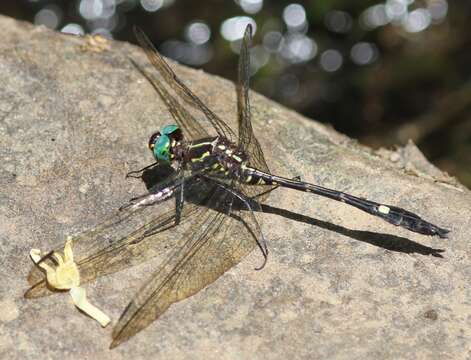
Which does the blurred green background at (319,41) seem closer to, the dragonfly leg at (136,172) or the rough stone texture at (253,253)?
the rough stone texture at (253,253)

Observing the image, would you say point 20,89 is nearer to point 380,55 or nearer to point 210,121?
point 210,121

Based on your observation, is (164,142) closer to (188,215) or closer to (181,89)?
(188,215)

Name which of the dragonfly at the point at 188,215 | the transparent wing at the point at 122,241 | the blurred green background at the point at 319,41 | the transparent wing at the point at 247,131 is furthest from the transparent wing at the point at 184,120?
the blurred green background at the point at 319,41

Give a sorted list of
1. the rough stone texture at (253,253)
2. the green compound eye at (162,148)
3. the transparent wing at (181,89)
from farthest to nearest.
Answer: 1. the transparent wing at (181,89)
2. the green compound eye at (162,148)
3. the rough stone texture at (253,253)

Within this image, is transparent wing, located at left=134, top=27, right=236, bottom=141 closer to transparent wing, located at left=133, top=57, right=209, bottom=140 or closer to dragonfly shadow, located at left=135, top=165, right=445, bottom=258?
transparent wing, located at left=133, top=57, right=209, bottom=140

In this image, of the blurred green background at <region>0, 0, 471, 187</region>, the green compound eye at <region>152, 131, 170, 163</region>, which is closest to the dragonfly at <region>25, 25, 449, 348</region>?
the green compound eye at <region>152, 131, 170, 163</region>

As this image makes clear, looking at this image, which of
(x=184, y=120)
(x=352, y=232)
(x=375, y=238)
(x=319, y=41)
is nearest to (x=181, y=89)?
A: (x=184, y=120)

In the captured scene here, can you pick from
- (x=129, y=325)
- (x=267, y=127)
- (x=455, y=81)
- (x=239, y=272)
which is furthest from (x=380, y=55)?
(x=129, y=325)
